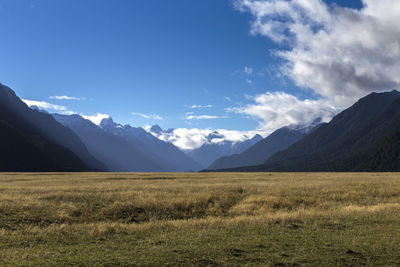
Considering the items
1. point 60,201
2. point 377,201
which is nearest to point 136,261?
point 60,201

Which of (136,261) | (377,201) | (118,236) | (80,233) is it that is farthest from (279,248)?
(377,201)

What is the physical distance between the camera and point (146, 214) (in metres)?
25.1

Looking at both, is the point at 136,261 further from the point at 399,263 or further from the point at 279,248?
the point at 399,263

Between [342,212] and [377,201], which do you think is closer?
[342,212]

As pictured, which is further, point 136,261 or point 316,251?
point 316,251

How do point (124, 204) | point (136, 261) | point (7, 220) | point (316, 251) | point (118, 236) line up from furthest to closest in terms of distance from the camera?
point (124, 204), point (7, 220), point (118, 236), point (316, 251), point (136, 261)

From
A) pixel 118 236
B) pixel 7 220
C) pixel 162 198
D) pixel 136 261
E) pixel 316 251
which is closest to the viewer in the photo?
pixel 136 261

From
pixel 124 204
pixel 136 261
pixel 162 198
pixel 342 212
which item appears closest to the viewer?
pixel 136 261

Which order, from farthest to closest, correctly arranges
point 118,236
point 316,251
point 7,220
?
point 7,220 → point 118,236 → point 316,251

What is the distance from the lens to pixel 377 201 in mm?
31828

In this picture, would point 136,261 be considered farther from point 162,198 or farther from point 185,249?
point 162,198

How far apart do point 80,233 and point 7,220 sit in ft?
21.7

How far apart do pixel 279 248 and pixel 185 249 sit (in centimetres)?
426

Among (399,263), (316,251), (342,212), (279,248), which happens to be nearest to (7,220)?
(279,248)
